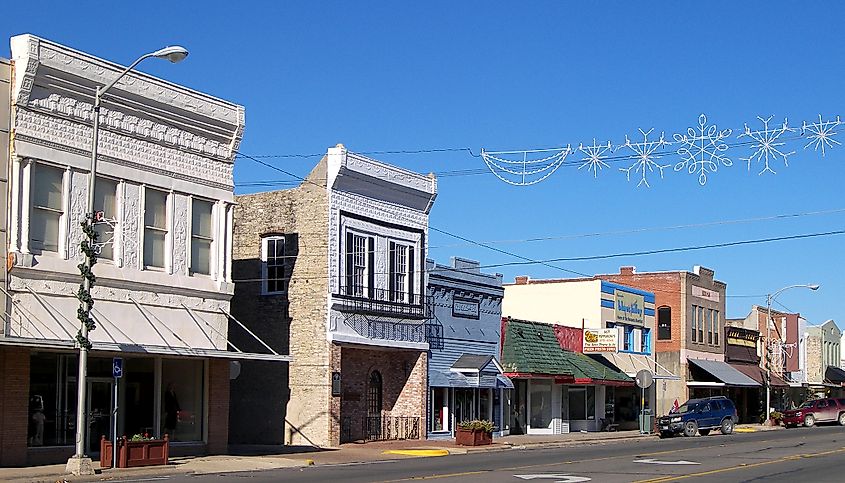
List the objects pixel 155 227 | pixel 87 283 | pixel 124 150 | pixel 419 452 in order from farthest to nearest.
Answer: pixel 419 452, pixel 155 227, pixel 124 150, pixel 87 283

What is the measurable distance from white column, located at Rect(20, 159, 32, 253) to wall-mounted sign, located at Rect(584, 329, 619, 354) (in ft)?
98.6

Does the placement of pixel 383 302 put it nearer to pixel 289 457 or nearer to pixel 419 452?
pixel 419 452

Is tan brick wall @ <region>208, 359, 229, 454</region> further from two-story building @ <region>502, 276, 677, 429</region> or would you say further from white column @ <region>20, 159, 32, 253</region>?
two-story building @ <region>502, 276, 677, 429</region>

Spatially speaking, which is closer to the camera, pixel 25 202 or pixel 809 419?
pixel 25 202

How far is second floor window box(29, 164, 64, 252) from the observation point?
25641 millimetres

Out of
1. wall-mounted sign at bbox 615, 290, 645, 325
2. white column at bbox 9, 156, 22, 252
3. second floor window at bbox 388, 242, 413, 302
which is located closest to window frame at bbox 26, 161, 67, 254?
white column at bbox 9, 156, 22, 252

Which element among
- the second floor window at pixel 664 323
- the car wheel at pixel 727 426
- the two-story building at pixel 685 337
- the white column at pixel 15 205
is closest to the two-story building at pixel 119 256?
the white column at pixel 15 205

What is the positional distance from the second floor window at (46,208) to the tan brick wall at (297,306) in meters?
10.3

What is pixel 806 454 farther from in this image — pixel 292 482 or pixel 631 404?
pixel 631 404

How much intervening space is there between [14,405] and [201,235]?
7205 mm

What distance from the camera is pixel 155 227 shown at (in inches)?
1136

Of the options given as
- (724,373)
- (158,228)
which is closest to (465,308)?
(158,228)

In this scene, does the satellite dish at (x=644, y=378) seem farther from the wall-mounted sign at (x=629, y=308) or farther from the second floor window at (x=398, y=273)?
the second floor window at (x=398, y=273)

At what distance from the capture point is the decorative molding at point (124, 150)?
25.7 m
